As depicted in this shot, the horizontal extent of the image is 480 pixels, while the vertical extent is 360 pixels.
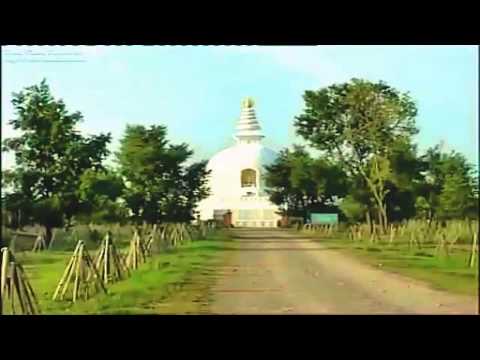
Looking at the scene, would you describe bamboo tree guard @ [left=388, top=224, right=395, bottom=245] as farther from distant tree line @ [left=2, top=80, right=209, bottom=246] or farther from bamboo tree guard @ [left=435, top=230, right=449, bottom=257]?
distant tree line @ [left=2, top=80, right=209, bottom=246]

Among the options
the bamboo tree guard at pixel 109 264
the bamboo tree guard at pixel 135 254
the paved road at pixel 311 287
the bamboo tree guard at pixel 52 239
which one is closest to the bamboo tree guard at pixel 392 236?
the paved road at pixel 311 287

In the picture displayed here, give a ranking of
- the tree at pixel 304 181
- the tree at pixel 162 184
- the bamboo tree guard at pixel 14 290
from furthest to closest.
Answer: the tree at pixel 304 181 < the tree at pixel 162 184 < the bamboo tree guard at pixel 14 290

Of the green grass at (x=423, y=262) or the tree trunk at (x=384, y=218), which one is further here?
the tree trunk at (x=384, y=218)

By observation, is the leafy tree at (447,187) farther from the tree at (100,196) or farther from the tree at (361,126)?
the tree at (100,196)

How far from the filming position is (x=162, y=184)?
24.9 ft

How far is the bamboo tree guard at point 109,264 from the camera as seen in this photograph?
713cm

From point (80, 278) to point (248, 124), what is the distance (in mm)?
1568

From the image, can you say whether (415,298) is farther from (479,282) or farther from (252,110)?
(252,110)

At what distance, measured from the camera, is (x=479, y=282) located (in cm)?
682

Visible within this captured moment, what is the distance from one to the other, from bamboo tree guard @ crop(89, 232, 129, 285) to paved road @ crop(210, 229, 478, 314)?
0.68 m

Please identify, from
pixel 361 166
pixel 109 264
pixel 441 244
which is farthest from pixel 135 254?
pixel 441 244

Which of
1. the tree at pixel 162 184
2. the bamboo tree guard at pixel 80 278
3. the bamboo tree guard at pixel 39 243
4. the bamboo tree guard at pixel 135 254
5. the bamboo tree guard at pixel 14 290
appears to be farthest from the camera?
the tree at pixel 162 184

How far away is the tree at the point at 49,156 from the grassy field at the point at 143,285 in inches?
9.9
